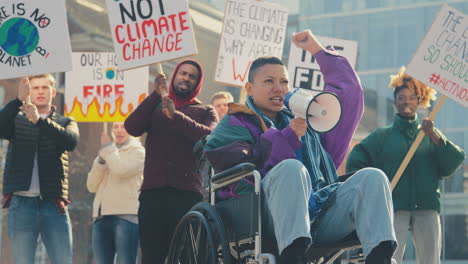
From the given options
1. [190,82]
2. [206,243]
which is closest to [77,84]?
[190,82]

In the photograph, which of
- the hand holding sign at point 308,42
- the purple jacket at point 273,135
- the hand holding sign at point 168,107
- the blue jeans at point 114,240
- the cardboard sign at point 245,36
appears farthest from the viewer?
the cardboard sign at point 245,36

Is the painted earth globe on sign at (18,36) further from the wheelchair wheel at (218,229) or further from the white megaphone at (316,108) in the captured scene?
the white megaphone at (316,108)

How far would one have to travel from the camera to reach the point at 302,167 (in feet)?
15.0

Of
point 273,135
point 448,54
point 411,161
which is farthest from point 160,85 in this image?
point 448,54

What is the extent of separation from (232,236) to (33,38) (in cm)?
293

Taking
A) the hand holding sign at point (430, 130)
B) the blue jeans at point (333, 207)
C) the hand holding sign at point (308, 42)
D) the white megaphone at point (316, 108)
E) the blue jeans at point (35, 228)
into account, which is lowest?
the blue jeans at point (35, 228)

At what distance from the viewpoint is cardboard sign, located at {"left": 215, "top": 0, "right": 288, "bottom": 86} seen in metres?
8.70

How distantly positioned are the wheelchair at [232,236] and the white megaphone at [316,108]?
0.35 m

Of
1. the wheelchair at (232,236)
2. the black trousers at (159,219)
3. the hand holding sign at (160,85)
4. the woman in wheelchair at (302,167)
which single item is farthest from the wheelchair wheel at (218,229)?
the hand holding sign at (160,85)

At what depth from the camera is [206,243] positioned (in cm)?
521

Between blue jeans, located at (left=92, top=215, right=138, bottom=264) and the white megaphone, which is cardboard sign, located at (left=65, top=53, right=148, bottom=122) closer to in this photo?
blue jeans, located at (left=92, top=215, right=138, bottom=264)

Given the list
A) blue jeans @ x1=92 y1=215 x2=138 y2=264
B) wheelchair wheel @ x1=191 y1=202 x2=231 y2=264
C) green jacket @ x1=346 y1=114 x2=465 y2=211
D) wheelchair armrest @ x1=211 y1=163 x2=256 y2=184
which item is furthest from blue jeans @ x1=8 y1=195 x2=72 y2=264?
green jacket @ x1=346 y1=114 x2=465 y2=211

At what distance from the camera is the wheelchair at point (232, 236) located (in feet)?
15.3

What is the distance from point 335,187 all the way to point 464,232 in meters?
13.6
